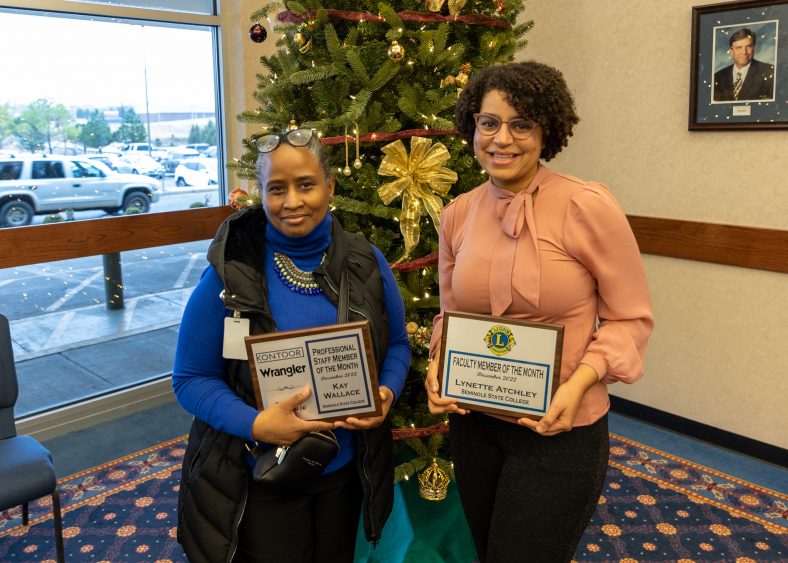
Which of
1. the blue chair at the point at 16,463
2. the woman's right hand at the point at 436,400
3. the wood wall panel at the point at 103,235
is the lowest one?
the blue chair at the point at 16,463

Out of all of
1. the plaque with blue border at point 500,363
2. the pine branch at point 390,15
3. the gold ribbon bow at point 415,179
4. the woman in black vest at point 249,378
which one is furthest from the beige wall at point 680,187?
the woman in black vest at point 249,378

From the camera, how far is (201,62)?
15.1ft

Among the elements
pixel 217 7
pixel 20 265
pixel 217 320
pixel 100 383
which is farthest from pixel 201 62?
pixel 217 320

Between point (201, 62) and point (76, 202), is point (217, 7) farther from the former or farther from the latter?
point (76, 202)

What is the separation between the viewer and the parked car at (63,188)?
3777 mm

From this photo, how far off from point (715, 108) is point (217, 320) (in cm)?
324

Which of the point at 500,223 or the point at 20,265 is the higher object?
the point at 500,223

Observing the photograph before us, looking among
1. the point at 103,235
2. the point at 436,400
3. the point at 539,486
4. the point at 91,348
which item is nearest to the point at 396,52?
the point at 436,400

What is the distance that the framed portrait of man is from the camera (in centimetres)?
344

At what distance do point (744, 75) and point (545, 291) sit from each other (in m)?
2.74

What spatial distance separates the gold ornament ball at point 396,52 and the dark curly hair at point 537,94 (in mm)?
759

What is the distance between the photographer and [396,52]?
236 cm

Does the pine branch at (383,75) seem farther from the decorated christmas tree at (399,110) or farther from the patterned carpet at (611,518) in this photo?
the patterned carpet at (611,518)

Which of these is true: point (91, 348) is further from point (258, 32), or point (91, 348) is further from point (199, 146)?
point (258, 32)
